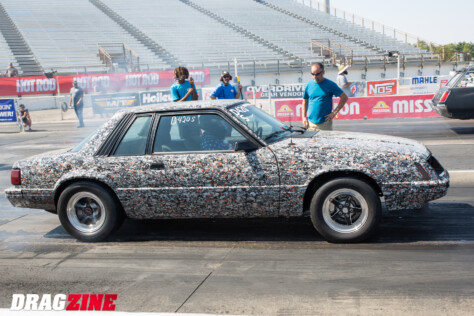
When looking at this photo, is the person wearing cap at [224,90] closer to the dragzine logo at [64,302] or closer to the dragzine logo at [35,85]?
the dragzine logo at [64,302]

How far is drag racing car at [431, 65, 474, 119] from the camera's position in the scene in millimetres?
13578

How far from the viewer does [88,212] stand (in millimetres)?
5684

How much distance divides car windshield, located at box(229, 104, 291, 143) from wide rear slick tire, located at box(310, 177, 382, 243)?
810 millimetres

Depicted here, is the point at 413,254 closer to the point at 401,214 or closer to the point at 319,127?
the point at 401,214

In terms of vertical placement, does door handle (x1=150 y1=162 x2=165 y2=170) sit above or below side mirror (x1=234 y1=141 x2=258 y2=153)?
below

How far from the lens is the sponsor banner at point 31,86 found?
29.6 m

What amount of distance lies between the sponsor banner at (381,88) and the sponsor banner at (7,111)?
15987 mm

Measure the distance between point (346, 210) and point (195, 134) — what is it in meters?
1.69

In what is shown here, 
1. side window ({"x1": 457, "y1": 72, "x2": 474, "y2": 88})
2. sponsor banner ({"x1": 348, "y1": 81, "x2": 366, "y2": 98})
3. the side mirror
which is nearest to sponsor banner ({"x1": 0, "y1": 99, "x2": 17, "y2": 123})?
sponsor banner ({"x1": 348, "y1": 81, "x2": 366, "y2": 98})

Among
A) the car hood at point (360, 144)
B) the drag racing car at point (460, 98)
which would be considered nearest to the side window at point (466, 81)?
the drag racing car at point (460, 98)

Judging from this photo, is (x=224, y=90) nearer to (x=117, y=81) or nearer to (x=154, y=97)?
(x=154, y=97)

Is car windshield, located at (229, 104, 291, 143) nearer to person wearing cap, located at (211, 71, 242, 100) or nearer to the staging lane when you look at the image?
the staging lane

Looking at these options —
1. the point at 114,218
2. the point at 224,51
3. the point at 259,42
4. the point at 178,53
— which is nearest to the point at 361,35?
the point at 259,42

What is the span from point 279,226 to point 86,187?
212 centimetres
